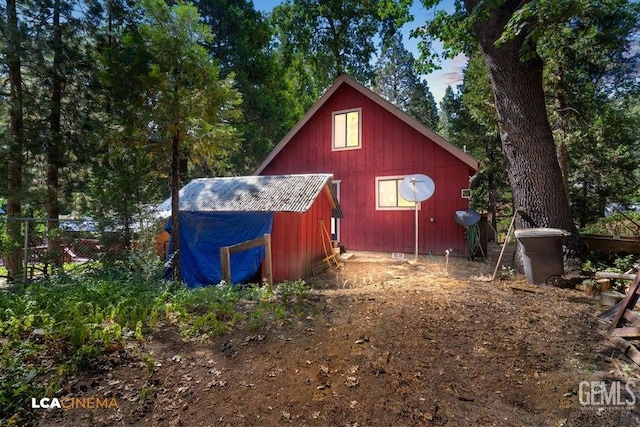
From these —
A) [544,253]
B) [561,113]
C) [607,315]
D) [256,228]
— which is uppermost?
[561,113]

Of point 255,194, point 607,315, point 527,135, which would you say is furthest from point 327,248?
point 607,315

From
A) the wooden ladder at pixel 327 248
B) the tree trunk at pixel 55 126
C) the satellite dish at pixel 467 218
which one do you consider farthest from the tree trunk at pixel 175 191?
the satellite dish at pixel 467 218

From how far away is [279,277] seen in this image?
27.7 feet

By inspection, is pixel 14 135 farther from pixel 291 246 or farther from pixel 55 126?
pixel 291 246

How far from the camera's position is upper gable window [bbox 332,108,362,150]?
11945mm

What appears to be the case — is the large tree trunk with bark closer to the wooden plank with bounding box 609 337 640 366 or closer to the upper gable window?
the wooden plank with bounding box 609 337 640 366

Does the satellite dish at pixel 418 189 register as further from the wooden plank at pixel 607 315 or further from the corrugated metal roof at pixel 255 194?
the wooden plank at pixel 607 315

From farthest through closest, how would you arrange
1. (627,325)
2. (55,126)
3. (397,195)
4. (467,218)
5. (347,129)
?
1. (347,129)
2. (397,195)
3. (467,218)
4. (55,126)
5. (627,325)

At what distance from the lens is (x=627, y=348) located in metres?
2.86

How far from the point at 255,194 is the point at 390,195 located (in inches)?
199

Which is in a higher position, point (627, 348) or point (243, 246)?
point (243, 246)

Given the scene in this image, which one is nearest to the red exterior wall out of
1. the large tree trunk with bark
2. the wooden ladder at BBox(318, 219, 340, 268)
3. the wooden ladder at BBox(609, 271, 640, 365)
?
the wooden ladder at BBox(318, 219, 340, 268)

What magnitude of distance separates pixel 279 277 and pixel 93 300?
478 cm

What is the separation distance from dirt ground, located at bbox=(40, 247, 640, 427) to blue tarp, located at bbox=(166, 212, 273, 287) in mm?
4504
